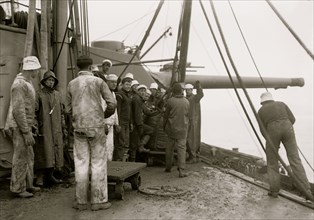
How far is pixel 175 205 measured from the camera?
15.9 ft

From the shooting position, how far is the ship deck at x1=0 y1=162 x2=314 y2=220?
14.5ft

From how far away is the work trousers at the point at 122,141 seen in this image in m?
6.99

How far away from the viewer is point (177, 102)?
6.93 meters

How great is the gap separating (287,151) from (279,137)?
0.25 m

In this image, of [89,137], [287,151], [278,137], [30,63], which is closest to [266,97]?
[278,137]

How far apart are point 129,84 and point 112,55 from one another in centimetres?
477

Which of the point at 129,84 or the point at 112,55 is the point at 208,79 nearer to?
the point at 112,55

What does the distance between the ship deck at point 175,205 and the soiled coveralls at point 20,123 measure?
0.32 metres

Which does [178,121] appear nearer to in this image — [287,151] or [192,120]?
[192,120]

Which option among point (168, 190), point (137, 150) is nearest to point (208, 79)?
point (137, 150)

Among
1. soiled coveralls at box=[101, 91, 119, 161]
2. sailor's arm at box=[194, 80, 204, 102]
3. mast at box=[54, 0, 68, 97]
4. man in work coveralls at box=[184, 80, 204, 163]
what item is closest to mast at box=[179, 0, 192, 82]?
sailor's arm at box=[194, 80, 204, 102]

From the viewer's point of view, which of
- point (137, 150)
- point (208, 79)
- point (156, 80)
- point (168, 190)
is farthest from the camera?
point (208, 79)

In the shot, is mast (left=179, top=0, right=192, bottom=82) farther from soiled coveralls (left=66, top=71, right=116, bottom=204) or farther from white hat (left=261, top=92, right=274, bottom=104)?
soiled coveralls (left=66, top=71, right=116, bottom=204)

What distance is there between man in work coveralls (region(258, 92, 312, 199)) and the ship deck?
0.35 metres
